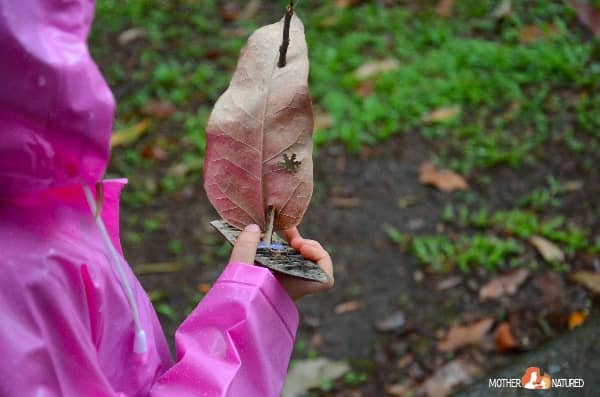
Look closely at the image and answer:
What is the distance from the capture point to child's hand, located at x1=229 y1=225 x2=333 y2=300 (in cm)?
121

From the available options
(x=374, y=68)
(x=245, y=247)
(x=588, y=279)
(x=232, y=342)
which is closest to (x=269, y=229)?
(x=245, y=247)

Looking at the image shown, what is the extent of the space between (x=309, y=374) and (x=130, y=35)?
2.43 m

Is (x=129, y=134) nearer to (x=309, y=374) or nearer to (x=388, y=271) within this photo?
(x=388, y=271)

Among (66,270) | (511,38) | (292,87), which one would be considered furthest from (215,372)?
(511,38)

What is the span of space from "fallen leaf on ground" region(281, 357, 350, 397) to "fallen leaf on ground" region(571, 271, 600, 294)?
81 centimetres

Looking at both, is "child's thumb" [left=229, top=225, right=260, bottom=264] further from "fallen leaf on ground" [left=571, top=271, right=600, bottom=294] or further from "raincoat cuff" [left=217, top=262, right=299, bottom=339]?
"fallen leaf on ground" [left=571, top=271, right=600, bottom=294]

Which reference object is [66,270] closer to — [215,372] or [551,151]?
[215,372]

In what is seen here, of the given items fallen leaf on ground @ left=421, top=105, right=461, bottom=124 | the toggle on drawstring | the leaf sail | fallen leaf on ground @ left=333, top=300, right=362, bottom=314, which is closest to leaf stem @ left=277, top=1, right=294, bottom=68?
the leaf sail

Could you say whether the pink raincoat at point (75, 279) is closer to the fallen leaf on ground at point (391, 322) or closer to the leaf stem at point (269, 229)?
the leaf stem at point (269, 229)

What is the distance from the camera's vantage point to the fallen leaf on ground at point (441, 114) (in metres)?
3.13

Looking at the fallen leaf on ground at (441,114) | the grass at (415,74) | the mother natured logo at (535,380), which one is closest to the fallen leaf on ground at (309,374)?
the mother natured logo at (535,380)

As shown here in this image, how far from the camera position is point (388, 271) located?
2.59 m

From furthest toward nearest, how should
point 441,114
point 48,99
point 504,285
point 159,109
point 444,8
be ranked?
1. point 444,8
2. point 159,109
3. point 441,114
4. point 504,285
5. point 48,99

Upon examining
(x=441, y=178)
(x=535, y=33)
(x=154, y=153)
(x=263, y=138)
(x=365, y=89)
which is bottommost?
(x=441, y=178)
